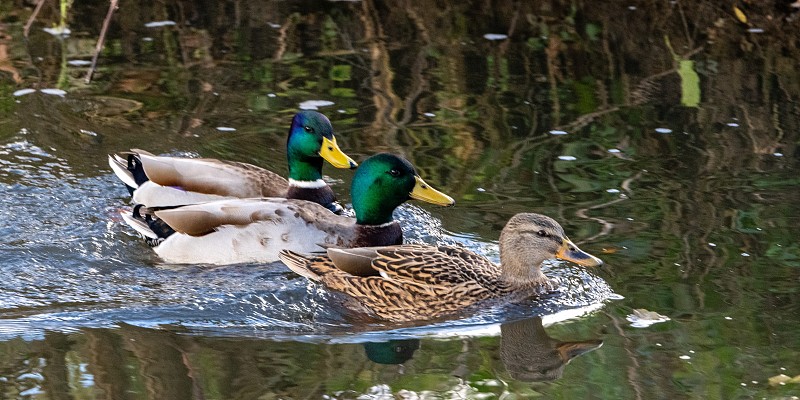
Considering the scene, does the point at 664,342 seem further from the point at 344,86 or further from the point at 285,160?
the point at 344,86

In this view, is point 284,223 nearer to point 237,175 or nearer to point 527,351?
point 237,175

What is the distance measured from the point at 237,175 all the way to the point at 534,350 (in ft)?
9.53

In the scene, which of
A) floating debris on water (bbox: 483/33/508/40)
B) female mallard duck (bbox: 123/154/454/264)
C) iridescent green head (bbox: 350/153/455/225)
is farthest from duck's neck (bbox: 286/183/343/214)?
floating debris on water (bbox: 483/33/508/40)

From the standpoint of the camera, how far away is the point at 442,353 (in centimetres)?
639

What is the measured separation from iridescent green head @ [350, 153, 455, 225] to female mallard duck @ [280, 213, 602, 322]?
493 mm

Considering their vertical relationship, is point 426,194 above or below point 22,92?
below

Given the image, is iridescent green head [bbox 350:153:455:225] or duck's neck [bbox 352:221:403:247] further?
duck's neck [bbox 352:221:403:247]

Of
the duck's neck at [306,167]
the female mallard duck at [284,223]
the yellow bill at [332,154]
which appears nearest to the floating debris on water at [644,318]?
the female mallard duck at [284,223]

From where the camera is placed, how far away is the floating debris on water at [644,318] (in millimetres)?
6738

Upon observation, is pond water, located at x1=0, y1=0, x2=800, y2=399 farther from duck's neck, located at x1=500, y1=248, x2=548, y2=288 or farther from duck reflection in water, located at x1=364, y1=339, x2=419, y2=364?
duck's neck, located at x1=500, y1=248, x2=548, y2=288

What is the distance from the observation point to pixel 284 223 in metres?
7.90

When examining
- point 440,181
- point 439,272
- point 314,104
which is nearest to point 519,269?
point 439,272

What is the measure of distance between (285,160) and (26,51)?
11.0 ft

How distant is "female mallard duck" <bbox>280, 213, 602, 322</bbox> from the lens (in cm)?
721
